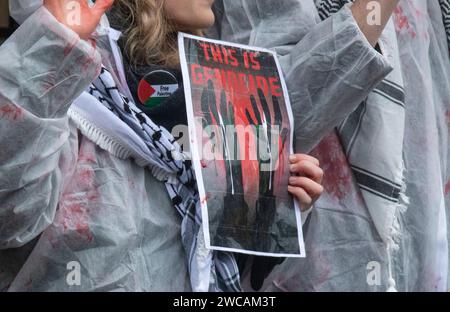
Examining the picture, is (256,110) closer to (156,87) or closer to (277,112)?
(277,112)

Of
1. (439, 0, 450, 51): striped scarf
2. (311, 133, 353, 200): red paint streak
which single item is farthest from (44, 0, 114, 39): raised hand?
(439, 0, 450, 51): striped scarf

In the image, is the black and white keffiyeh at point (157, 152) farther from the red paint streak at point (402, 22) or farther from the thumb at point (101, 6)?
the red paint streak at point (402, 22)

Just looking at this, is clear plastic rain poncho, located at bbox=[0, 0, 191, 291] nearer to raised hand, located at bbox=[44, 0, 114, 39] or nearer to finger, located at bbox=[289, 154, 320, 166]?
raised hand, located at bbox=[44, 0, 114, 39]

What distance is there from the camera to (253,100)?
212 centimetres

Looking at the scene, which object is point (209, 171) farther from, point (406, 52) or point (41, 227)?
point (406, 52)

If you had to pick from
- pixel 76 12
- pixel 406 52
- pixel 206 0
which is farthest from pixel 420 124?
pixel 76 12

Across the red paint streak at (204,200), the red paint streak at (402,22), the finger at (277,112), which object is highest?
the red paint streak at (402,22)

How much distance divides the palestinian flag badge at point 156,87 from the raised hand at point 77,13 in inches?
9.1

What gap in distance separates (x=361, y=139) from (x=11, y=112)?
0.82 m

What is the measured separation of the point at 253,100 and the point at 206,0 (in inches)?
8.4

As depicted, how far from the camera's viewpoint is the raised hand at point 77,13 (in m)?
A: 1.79

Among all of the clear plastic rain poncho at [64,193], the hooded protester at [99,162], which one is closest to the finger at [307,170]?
the hooded protester at [99,162]

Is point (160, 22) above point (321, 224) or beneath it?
above

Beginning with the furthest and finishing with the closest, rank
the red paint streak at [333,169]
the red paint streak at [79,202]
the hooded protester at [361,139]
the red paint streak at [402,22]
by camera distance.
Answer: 1. the red paint streak at [402,22]
2. the red paint streak at [333,169]
3. the hooded protester at [361,139]
4. the red paint streak at [79,202]
